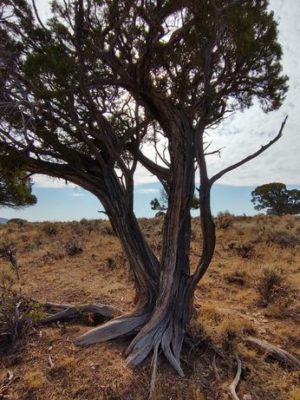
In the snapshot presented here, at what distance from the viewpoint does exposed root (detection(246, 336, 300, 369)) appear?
5586mm

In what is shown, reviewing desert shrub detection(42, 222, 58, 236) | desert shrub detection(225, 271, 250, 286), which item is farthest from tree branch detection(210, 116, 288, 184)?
desert shrub detection(42, 222, 58, 236)

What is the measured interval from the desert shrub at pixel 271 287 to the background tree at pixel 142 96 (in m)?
3.01

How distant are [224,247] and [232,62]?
8.07 meters

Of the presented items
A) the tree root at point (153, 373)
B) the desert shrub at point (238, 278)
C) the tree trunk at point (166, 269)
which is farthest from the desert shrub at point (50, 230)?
the tree root at point (153, 373)

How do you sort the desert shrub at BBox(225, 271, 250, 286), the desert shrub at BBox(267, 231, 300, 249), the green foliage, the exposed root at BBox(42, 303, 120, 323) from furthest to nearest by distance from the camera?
the desert shrub at BBox(267, 231, 300, 249) → the desert shrub at BBox(225, 271, 250, 286) → the green foliage → the exposed root at BBox(42, 303, 120, 323)

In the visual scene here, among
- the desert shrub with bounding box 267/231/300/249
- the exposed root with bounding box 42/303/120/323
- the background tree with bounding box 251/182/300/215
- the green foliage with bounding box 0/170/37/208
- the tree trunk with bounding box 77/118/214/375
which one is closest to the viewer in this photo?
the tree trunk with bounding box 77/118/214/375

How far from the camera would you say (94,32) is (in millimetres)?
5418

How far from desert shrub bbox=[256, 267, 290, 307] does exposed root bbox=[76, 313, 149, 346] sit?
11.3ft

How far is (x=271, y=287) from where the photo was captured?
27.6ft

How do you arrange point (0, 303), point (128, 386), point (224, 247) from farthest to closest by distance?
1. point (224, 247)
2. point (0, 303)
3. point (128, 386)

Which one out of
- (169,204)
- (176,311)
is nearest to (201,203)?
(169,204)

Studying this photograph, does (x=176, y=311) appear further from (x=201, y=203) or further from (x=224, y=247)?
(x=224, y=247)

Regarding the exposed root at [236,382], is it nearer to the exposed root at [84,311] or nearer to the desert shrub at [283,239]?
the exposed root at [84,311]

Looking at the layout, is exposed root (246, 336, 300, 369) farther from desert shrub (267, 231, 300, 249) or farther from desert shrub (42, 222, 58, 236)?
desert shrub (42, 222, 58, 236)
